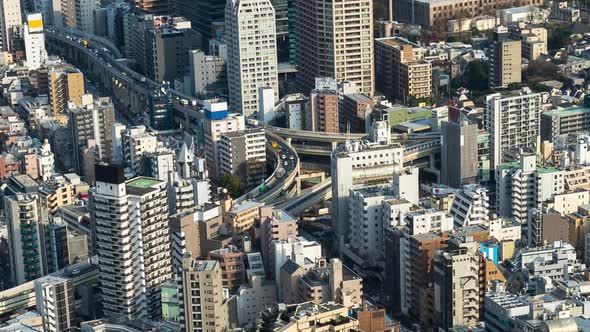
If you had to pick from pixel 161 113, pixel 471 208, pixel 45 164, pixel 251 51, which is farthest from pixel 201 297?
pixel 251 51

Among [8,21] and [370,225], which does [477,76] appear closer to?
[370,225]

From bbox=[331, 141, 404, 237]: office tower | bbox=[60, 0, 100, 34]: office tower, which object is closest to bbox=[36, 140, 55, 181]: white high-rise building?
bbox=[331, 141, 404, 237]: office tower

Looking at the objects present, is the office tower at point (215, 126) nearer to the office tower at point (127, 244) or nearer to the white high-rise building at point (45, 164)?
the white high-rise building at point (45, 164)

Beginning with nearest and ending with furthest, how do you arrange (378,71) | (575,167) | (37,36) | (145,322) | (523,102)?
1. (145,322)
2. (575,167)
3. (523,102)
4. (378,71)
5. (37,36)

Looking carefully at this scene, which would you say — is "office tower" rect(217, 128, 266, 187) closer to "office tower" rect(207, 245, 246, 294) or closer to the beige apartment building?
"office tower" rect(207, 245, 246, 294)

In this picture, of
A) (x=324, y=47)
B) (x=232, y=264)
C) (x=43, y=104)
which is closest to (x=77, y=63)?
(x=43, y=104)

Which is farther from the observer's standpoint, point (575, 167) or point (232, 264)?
point (575, 167)

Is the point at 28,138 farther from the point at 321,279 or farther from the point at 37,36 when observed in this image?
the point at 321,279
